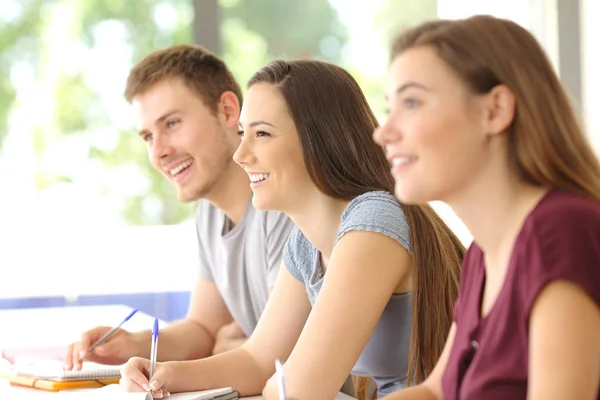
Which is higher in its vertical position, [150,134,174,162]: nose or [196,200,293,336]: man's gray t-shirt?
[150,134,174,162]: nose

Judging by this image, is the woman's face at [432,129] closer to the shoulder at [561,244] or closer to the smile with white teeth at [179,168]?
the shoulder at [561,244]

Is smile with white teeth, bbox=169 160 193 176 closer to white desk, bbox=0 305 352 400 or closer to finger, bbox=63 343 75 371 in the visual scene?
white desk, bbox=0 305 352 400

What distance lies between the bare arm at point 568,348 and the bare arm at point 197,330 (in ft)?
4.70

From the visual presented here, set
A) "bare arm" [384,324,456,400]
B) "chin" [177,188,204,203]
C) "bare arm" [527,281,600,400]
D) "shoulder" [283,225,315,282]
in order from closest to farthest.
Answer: "bare arm" [527,281,600,400] < "bare arm" [384,324,456,400] < "shoulder" [283,225,315,282] < "chin" [177,188,204,203]

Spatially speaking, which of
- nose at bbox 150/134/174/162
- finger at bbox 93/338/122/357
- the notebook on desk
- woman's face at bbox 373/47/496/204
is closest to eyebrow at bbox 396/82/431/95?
woman's face at bbox 373/47/496/204

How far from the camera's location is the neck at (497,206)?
1.18 meters

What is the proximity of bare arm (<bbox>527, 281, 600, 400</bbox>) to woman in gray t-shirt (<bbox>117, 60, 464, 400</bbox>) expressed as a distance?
0.59 m

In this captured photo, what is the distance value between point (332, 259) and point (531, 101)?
0.63 meters

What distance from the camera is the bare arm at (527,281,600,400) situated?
3.44 ft

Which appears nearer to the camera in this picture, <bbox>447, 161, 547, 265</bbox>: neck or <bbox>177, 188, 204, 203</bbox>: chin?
<bbox>447, 161, 547, 265</bbox>: neck

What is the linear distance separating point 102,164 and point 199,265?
2.49 m

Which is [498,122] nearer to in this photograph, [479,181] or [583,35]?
[479,181]

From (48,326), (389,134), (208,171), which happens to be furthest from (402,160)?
(48,326)

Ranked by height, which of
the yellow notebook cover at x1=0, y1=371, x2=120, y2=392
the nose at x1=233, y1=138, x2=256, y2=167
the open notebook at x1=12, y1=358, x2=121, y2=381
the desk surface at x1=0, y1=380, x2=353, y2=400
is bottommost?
the desk surface at x1=0, y1=380, x2=353, y2=400
